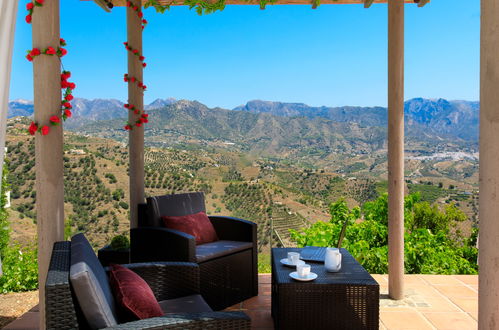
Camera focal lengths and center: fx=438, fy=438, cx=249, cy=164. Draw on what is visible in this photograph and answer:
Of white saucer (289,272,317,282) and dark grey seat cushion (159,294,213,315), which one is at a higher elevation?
white saucer (289,272,317,282)

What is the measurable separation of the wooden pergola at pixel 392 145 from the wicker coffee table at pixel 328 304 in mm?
1079

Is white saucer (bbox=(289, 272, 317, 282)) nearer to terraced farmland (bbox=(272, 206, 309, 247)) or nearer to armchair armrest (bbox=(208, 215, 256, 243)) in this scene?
armchair armrest (bbox=(208, 215, 256, 243))

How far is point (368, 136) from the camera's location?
53.2 feet

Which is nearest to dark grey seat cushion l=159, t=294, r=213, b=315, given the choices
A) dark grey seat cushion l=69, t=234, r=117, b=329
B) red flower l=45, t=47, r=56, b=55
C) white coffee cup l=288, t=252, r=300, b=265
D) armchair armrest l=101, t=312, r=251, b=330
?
armchair armrest l=101, t=312, r=251, b=330

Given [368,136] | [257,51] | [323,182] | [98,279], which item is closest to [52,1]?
[98,279]

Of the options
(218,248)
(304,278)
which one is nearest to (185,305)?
(304,278)

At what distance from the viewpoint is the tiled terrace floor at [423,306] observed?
3297 millimetres

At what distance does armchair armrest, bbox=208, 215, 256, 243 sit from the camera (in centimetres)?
390

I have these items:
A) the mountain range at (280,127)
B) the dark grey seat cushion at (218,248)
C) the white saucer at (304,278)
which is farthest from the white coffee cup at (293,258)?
the mountain range at (280,127)

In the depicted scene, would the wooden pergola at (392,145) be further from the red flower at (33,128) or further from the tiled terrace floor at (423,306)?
the tiled terrace floor at (423,306)

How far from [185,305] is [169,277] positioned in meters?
0.21

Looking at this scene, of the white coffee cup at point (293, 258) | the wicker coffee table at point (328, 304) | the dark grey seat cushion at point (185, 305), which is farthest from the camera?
the white coffee cup at point (293, 258)

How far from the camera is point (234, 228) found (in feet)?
13.2

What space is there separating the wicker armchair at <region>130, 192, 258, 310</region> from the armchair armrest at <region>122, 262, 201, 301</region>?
1.94 feet
